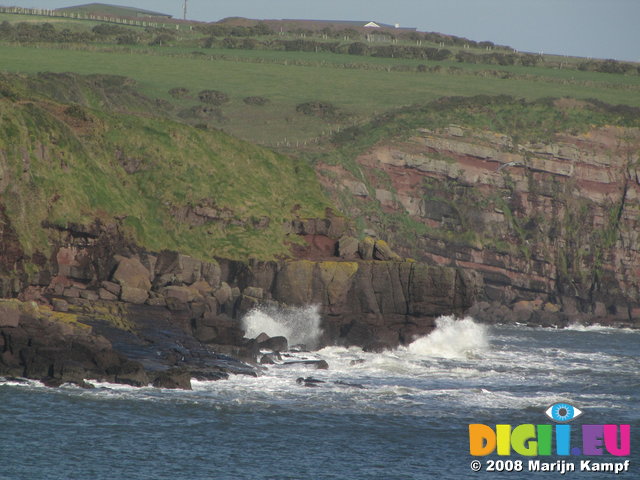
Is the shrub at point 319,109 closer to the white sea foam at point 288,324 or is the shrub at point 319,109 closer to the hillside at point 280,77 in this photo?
the hillside at point 280,77

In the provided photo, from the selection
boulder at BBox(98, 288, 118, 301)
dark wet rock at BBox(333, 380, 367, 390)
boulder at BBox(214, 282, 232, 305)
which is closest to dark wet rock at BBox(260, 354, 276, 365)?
dark wet rock at BBox(333, 380, 367, 390)

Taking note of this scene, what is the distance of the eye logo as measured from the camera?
57.1m

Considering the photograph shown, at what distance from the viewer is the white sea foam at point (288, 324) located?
80.9 m


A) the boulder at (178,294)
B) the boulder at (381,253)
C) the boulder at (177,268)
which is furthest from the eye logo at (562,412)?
the boulder at (381,253)

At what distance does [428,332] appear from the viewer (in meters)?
86.1

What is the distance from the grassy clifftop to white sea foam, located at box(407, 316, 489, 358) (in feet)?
42.8

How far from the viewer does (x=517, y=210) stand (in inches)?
5586

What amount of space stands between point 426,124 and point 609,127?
2446 centimetres

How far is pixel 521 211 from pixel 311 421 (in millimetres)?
92892

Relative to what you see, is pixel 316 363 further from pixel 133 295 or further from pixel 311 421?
pixel 311 421

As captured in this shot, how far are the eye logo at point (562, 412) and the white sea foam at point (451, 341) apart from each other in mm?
23511

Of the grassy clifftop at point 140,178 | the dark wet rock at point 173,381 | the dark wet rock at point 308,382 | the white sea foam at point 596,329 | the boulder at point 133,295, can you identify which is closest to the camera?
the dark wet rock at point 173,381

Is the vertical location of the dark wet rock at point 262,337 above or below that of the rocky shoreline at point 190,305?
below

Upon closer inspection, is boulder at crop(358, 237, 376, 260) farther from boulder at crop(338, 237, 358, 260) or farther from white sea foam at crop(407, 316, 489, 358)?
white sea foam at crop(407, 316, 489, 358)
